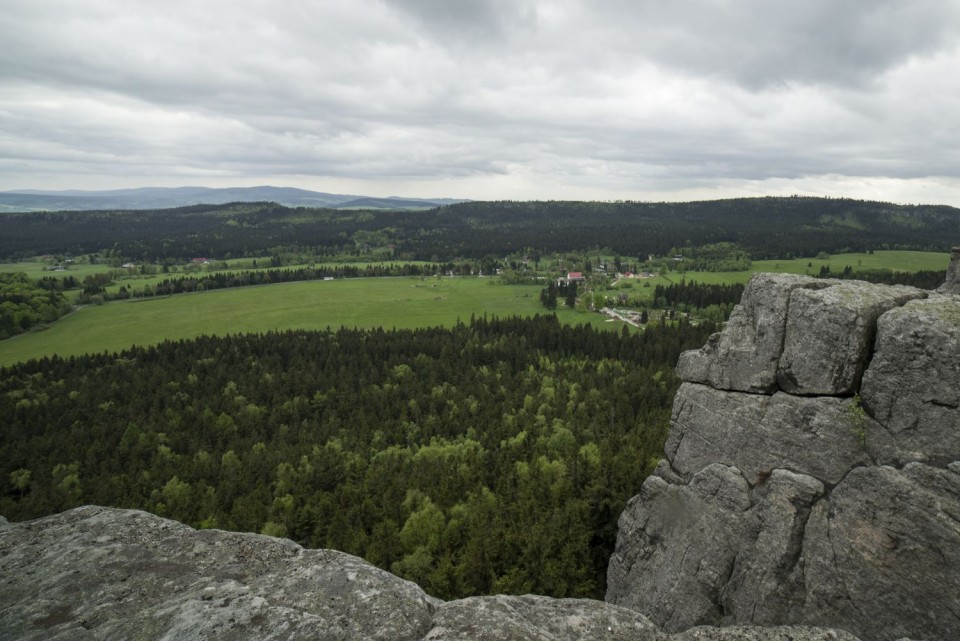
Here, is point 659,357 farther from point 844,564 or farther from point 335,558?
point 335,558

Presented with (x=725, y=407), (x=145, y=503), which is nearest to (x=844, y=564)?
(x=725, y=407)

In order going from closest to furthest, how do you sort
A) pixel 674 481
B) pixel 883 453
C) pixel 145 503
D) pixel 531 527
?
pixel 883 453 → pixel 674 481 → pixel 531 527 → pixel 145 503

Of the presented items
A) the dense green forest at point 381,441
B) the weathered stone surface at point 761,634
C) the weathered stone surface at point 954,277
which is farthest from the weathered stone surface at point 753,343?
the dense green forest at point 381,441

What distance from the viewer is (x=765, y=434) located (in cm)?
2111

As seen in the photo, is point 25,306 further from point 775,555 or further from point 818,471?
point 818,471

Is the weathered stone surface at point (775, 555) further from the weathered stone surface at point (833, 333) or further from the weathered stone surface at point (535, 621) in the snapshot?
the weathered stone surface at point (535, 621)

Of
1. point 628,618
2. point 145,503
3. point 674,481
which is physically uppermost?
point 628,618

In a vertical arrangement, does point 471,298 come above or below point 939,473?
below

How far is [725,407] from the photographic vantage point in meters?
23.1

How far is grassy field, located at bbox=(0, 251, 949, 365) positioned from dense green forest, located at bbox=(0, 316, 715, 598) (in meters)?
27.2

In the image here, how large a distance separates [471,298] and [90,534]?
17329cm

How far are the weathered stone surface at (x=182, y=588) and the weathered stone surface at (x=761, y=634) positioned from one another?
5.61 metres

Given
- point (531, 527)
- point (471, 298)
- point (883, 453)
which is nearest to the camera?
point (883, 453)

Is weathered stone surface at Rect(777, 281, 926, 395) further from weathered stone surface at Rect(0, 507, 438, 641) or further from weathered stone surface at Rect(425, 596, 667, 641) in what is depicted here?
weathered stone surface at Rect(0, 507, 438, 641)
